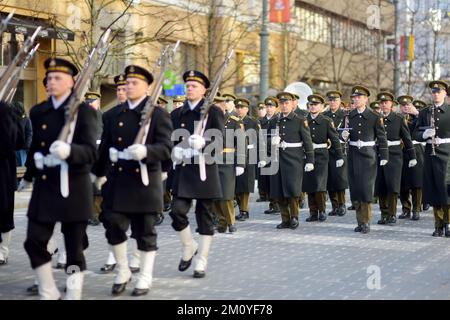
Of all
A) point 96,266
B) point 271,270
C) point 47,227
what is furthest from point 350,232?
point 47,227

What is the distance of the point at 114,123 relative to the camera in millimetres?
8242

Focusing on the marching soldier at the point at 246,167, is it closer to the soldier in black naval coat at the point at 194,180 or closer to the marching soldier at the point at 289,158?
the marching soldier at the point at 289,158

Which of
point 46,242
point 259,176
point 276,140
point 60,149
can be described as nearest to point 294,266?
point 46,242

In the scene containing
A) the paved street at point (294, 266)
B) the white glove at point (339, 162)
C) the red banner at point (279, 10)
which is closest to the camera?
the paved street at point (294, 266)

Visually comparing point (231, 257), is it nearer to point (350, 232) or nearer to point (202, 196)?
point (202, 196)

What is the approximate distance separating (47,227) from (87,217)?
327 mm

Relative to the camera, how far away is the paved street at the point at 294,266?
8328 millimetres

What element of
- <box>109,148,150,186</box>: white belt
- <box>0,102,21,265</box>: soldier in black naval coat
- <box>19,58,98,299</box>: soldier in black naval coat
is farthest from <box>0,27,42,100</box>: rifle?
<box>109,148,150,186</box>: white belt

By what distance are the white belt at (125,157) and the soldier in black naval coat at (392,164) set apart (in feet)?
22.6

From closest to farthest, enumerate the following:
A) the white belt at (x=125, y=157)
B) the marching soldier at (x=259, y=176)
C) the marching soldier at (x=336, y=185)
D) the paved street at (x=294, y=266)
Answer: the white belt at (x=125, y=157) → the paved street at (x=294, y=266) → the marching soldier at (x=336, y=185) → the marching soldier at (x=259, y=176)

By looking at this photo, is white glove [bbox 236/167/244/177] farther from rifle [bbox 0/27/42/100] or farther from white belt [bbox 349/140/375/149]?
rifle [bbox 0/27/42/100]

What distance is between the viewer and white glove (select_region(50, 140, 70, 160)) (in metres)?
6.95

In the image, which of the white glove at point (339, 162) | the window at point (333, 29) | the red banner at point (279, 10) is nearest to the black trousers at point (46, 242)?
the white glove at point (339, 162)

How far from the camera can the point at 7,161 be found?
905cm
